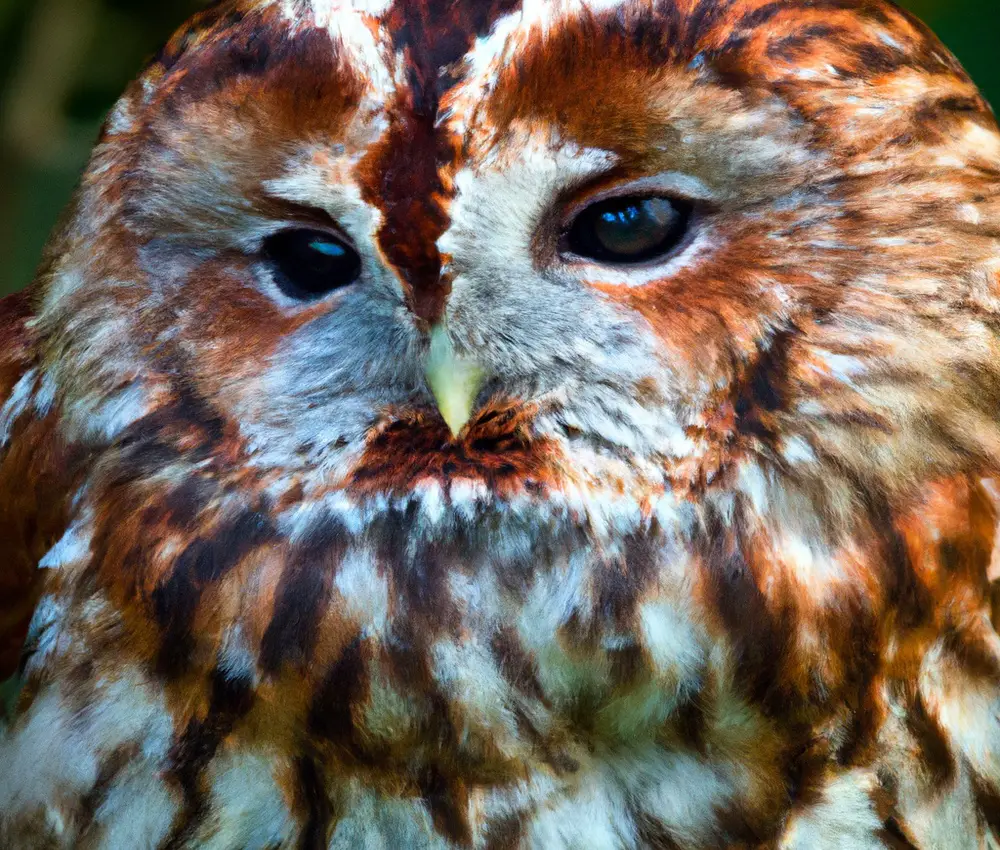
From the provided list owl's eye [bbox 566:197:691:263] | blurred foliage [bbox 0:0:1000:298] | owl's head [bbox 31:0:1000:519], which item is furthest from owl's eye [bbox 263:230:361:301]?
Result: blurred foliage [bbox 0:0:1000:298]

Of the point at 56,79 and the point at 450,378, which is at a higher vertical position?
the point at 450,378

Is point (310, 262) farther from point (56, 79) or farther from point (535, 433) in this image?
point (56, 79)

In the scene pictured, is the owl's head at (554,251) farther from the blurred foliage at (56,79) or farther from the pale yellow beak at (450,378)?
the blurred foliage at (56,79)

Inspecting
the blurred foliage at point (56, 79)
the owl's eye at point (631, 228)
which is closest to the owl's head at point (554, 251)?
the owl's eye at point (631, 228)

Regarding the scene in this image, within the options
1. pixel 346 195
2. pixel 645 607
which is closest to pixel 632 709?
pixel 645 607

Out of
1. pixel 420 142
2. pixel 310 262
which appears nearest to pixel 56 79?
pixel 310 262

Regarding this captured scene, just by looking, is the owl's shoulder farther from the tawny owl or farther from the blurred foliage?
the blurred foliage

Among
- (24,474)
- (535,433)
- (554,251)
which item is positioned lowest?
(24,474)
